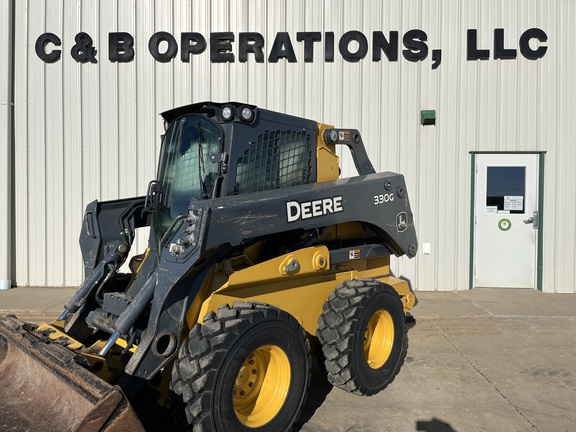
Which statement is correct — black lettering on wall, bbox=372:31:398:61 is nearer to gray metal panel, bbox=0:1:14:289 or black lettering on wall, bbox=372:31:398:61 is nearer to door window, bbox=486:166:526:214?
door window, bbox=486:166:526:214

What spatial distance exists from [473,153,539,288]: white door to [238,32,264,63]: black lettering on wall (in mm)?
4313

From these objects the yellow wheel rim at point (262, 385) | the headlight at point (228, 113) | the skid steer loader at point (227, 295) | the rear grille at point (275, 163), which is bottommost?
the yellow wheel rim at point (262, 385)

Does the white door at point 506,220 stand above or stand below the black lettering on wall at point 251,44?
below

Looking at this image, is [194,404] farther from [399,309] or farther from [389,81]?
[389,81]

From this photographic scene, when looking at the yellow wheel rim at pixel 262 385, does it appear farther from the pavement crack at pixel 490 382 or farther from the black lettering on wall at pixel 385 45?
the black lettering on wall at pixel 385 45

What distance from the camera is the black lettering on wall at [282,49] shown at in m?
7.66

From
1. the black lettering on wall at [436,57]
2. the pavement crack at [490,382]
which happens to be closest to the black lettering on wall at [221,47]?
the black lettering on wall at [436,57]

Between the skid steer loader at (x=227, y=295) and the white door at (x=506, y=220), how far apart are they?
3.78 m

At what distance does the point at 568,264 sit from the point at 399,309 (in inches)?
206

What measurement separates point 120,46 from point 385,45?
4717mm

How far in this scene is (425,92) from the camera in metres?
7.67

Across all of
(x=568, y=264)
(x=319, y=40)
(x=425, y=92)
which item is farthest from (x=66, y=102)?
(x=568, y=264)

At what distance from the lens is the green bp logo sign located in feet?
25.1

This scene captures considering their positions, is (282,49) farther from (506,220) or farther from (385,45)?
(506,220)
